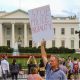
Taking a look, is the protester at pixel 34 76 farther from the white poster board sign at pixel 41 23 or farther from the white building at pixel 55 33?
the white building at pixel 55 33

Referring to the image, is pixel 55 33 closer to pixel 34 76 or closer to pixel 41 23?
pixel 41 23

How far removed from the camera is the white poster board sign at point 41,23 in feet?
32.8

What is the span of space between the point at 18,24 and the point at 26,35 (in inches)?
114

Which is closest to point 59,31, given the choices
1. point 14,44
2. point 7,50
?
point 14,44

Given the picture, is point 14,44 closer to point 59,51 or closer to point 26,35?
point 26,35

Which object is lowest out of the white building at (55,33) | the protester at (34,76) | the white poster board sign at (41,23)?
the protester at (34,76)

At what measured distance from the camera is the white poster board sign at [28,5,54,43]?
9.98 m

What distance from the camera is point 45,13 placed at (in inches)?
396

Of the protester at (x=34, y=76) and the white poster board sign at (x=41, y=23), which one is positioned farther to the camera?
the white poster board sign at (x=41, y=23)

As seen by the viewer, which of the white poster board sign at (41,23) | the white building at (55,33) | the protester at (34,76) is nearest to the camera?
the protester at (34,76)

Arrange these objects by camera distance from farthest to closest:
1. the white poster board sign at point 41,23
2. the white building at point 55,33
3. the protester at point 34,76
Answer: the white building at point 55,33, the white poster board sign at point 41,23, the protester at point 34,76

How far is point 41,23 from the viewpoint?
10250 millimetres

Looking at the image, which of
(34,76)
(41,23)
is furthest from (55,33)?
(34,76)

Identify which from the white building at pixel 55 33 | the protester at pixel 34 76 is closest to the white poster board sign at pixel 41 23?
the protester at pixel 34 76
